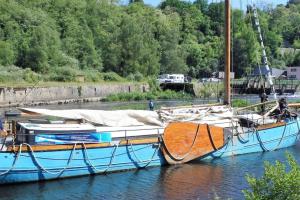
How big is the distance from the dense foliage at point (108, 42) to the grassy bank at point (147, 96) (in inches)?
469

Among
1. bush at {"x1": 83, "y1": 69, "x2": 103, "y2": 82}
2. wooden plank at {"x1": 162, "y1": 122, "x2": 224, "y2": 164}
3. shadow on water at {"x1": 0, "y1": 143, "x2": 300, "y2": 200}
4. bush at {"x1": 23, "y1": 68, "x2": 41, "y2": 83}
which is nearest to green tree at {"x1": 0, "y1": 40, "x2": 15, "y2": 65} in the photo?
bush at {"x1": 23, "y1": 68, "x2": 41, "y2": 83}

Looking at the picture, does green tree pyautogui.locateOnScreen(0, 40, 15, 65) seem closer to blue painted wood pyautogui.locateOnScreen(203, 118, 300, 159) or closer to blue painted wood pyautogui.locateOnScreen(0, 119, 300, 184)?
blue painted wood pyautogui.locateOnScreen(203, 118, 300, 159)

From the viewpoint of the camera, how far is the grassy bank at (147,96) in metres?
78.9

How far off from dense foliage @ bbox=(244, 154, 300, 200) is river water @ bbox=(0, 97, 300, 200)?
740cm

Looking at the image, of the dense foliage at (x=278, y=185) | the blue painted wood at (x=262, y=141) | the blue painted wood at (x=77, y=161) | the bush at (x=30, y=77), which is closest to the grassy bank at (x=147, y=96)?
the bush at (x=30, y=77)

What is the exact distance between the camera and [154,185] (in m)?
22.4

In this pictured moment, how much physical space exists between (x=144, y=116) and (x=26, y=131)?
639cm

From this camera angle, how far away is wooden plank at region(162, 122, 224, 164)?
25328mm

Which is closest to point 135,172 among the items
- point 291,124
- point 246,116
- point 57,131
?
point 57,131

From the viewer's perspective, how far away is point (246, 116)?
31.2 m

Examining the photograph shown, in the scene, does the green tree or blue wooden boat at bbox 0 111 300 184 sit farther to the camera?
the green tree

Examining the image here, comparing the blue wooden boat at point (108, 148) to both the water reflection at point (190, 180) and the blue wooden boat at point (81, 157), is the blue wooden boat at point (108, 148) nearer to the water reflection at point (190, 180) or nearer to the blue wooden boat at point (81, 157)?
the blue wooden boat at point (81, 157)

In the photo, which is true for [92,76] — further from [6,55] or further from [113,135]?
[113,135]

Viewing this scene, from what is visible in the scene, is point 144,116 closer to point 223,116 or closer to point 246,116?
point 223,116
